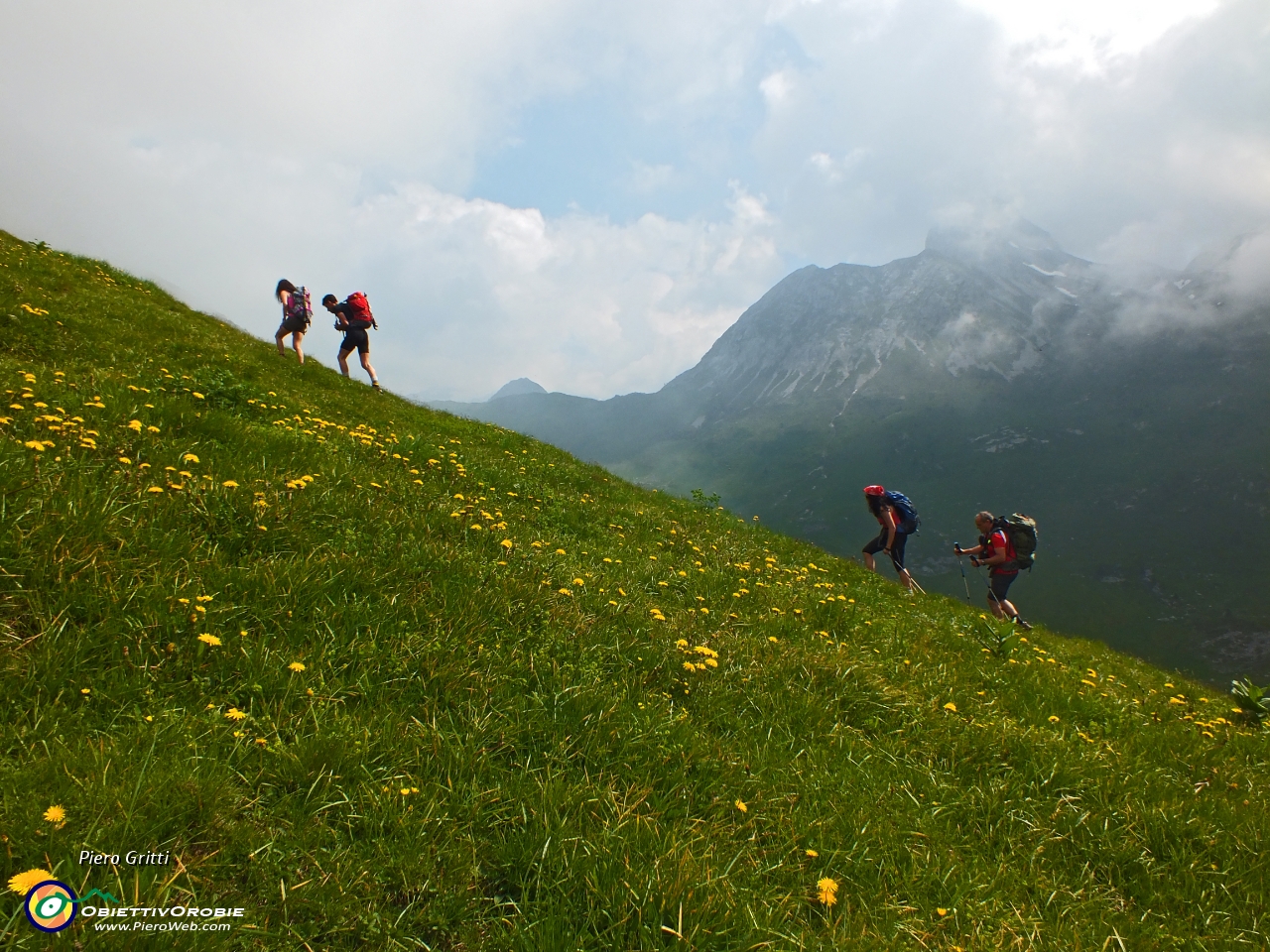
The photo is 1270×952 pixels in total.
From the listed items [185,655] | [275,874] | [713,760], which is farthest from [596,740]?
[185,655]

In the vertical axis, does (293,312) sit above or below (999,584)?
above

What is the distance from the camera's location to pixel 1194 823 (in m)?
4.52

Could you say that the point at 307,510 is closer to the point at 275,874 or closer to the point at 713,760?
the point at 275,874

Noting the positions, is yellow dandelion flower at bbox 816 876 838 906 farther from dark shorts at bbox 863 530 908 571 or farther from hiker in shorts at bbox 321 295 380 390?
hiker in shorts at bbox 321 295 380 390

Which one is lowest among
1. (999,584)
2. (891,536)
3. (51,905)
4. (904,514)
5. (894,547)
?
(51,905)

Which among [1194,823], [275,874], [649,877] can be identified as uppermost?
[1194,823]

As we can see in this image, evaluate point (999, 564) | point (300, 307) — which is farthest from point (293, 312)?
point (999, 564)

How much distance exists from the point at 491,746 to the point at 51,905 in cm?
209

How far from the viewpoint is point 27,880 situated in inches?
83.3

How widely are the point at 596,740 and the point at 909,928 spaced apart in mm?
2090

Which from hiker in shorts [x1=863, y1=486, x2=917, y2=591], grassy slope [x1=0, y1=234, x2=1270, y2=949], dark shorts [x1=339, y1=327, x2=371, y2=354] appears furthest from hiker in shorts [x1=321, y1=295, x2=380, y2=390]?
hiker in shorts [x1=863, y1=486, x2=917, y2=591]

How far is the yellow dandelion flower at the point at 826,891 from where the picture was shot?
321 centimetres

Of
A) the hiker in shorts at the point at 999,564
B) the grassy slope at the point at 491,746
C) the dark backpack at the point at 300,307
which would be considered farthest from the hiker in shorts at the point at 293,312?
the hiker in shorts at the point at 999,564

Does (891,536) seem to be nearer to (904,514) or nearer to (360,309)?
(904,514)
